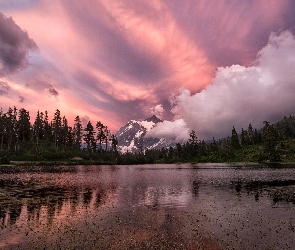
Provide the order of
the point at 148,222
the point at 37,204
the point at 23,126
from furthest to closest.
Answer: the point at 23,126, the point at 37,204, the point at 148,222

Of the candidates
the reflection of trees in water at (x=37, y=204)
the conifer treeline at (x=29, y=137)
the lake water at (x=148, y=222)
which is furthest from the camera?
the conifer treeline at (x=29, y=137)

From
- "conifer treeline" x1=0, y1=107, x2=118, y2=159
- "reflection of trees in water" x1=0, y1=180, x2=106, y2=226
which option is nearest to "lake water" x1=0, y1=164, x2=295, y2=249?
"reflection of trees in water" x1=0, y1=180, x2=106, y2=226

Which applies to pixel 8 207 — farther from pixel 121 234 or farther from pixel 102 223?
pixel 121 234

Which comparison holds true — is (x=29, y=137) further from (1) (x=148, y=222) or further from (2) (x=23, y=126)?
(1) (x=148, y=222)

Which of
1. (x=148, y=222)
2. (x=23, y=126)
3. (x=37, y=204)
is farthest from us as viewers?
(x=23, y=126)

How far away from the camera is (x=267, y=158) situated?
158 m

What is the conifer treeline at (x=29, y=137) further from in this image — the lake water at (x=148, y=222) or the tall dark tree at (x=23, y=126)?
the lake water at (x=148, y=222)

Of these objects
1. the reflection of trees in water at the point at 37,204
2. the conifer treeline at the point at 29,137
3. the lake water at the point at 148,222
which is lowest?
the lake water at the point at 148,222

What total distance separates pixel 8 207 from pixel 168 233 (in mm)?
23803

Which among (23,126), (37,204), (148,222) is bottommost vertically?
(148,222)

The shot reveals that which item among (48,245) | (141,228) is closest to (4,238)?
(48,245)

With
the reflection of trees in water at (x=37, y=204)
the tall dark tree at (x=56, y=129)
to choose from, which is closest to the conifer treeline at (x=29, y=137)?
the tall dark tree at (x=56, y=129)

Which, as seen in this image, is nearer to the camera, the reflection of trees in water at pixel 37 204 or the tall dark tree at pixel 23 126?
the reflection of trees in water at pixel 37 204

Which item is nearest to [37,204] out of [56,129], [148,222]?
[148,222]
